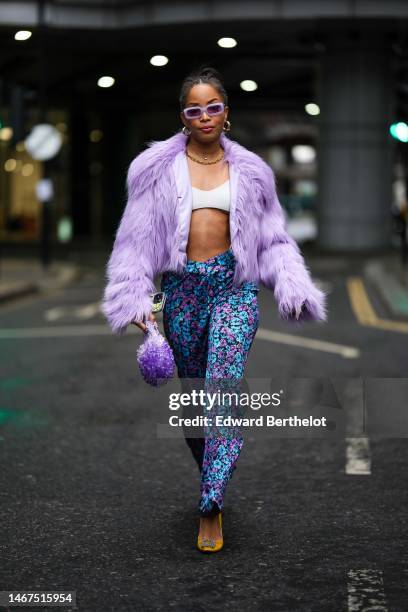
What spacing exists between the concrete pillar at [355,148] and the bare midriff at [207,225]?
1052 inches

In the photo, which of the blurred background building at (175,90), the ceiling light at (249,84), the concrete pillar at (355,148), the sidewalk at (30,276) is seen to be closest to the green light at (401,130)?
the blurred background building at (175,90)

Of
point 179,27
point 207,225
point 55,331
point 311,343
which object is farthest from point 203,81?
point 179,27

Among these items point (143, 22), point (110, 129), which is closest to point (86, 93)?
point (110, 129)

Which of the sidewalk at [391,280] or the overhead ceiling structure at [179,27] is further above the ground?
the overhead ceiling structure at [179,27]

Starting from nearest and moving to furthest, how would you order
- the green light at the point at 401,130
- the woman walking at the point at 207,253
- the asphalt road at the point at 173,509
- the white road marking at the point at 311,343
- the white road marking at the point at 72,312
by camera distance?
the asphalt road at the point at 173,509 < the woman walking at the point at 207,253 < the white road marking at the point at 311,343 < the white road marking at the point at 72,312 < the green light at the point at 401,130

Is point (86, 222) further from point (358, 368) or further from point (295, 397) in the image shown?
point (295, 397)

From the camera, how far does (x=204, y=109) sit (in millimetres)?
4453

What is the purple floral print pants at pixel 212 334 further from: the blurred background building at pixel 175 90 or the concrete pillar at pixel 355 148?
the concrete pillar at pixel 355 148

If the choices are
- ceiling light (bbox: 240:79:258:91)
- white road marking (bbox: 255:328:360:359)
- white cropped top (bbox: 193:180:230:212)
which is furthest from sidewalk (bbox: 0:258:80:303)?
white cropped top (bbox: 193:180:230:212)

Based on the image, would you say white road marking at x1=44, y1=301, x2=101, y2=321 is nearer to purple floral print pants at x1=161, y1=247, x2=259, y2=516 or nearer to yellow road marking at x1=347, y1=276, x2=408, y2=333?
yellow road marking at x1=347, y1=276, x2=408, y2=333

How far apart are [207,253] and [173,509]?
4.13 ft

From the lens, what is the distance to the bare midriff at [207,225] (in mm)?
4508

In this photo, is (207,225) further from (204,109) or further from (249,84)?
(249,84)

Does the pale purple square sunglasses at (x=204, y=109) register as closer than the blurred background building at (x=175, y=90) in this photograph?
Yes
